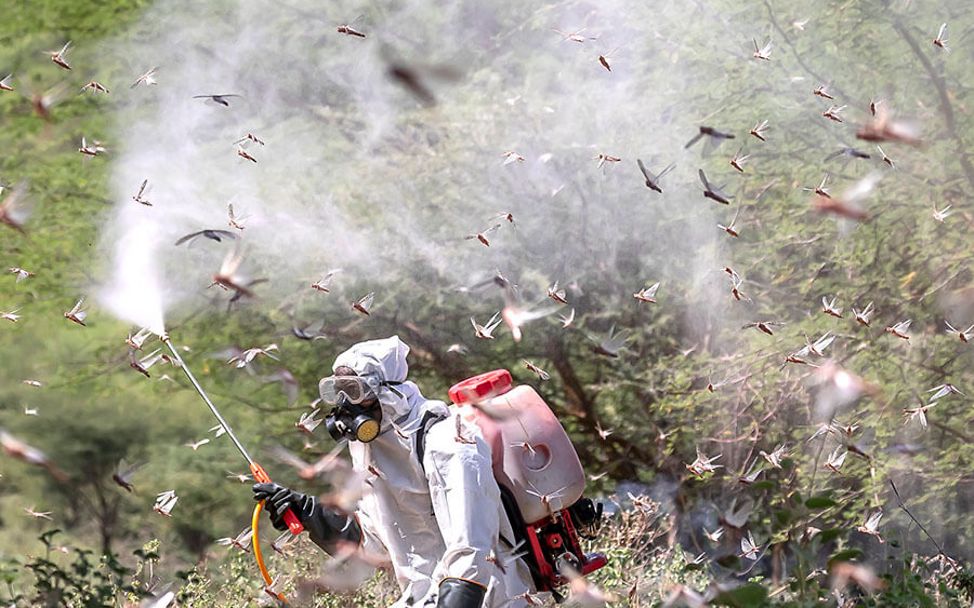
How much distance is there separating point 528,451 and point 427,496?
0.31 m

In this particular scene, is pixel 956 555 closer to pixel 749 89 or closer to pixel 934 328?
pixel 934 328

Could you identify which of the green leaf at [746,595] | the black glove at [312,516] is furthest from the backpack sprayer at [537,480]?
the green leaf at [746,595]

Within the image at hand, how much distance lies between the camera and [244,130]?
10.6 metres

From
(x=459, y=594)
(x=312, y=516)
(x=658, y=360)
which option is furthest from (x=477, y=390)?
(x=658, y=360)

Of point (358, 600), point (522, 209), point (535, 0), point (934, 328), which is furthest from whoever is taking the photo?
point (535, 0)

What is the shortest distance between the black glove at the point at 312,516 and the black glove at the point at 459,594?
2.42 ft

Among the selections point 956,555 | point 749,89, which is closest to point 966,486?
point 956,555

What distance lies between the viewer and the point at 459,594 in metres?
3.87

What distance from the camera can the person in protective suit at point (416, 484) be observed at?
159 inches

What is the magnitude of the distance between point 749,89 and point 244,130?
11.4ft

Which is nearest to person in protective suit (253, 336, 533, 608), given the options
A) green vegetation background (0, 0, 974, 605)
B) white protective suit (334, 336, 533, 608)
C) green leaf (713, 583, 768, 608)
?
white protective suit (334, 336, 533, 608)

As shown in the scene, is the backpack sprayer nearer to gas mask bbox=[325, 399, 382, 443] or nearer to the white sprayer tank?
the white sprayer tank

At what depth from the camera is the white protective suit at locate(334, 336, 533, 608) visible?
158 inches

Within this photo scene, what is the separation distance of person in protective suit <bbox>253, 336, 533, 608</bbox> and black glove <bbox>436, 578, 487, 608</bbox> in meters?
0.06
